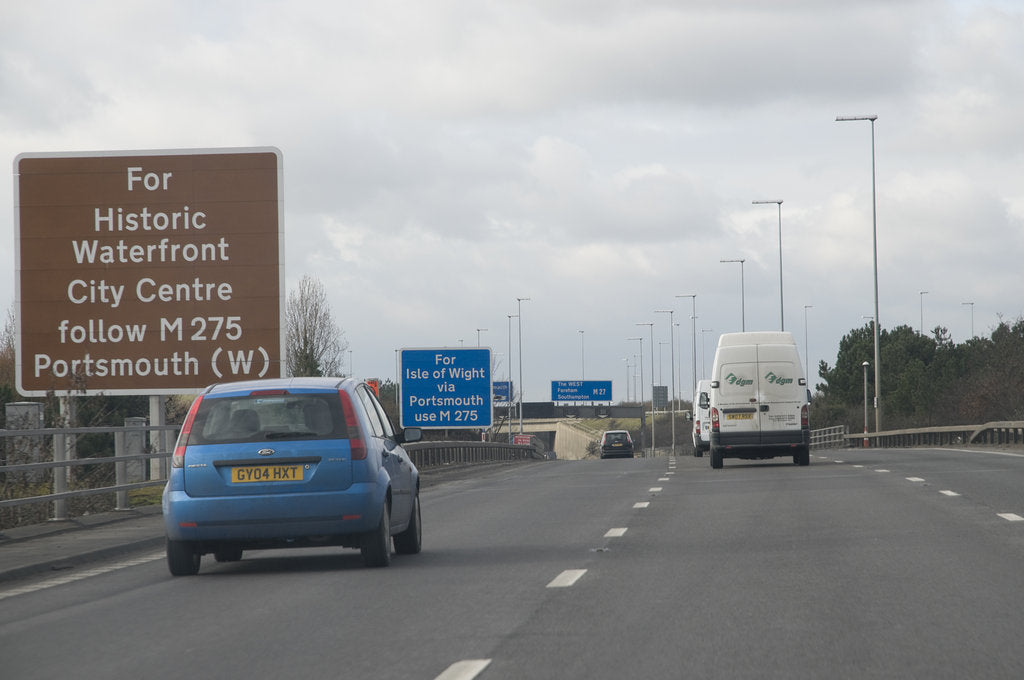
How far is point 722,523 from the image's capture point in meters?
16.3

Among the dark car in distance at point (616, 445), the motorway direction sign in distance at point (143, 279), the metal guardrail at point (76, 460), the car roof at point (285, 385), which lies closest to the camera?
the car roof at point (285, 385)

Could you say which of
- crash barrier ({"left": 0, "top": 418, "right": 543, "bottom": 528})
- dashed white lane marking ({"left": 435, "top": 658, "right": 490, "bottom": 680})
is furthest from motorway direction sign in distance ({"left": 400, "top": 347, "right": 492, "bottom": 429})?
dashed white lane marking ({"left": 435, "top": 658, "right": 490, "bottom": 680})

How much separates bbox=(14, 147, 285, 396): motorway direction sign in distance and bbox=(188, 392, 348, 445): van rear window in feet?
40.0

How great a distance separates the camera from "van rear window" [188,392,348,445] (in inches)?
488

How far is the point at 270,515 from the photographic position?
39.9 feet

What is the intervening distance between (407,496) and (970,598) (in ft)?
18.5

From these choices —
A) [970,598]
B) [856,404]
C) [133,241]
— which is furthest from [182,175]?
[856,404]

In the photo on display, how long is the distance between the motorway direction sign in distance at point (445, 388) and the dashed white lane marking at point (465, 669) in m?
31.9

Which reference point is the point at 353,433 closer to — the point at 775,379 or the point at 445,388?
the point at 775,379

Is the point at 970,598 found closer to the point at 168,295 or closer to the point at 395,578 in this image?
the point at 395,578

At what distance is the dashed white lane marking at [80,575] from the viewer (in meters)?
11.8

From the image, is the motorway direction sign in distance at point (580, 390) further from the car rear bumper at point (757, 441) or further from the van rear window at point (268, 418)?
the van rear window at point (268, 418)

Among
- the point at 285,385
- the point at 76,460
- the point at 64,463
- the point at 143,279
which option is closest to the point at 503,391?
the point at 143,279

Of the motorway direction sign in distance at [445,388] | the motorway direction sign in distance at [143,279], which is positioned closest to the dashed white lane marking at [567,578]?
the motorway direction sign in distance at [143,279]
